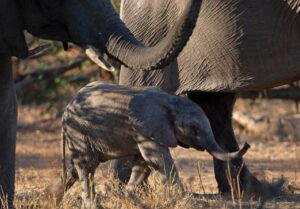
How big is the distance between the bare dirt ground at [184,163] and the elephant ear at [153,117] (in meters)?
0.38

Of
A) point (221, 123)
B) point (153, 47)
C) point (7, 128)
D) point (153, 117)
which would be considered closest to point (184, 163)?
point (221, 123)

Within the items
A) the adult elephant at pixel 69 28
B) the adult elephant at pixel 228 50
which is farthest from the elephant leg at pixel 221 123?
the adult elephant at pixel 69 28

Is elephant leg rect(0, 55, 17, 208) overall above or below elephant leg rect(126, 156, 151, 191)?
above

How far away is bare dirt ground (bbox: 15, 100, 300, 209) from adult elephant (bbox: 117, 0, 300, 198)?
0.59m

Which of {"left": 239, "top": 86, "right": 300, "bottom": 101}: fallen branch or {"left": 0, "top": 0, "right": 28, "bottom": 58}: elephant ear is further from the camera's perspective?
{"left": 239, "top": 86, "right": 300, "bottom": 101}: fallen branch

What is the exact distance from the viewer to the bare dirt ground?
6.75m

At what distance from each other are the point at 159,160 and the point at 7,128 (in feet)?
3.25

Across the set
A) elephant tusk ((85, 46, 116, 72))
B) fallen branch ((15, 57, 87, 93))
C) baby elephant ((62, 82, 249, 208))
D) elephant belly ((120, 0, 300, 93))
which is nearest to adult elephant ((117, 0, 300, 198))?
elephant belly ((120, 0, 300, 93))

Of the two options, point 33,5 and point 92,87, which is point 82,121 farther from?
point 33,5

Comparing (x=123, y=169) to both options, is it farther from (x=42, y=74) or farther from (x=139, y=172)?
(x=42, y=74)

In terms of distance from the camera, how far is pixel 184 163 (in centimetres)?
1058

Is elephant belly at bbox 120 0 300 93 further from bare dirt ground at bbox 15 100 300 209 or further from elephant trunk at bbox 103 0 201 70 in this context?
elephant trunk at bbox 103 0 201 70

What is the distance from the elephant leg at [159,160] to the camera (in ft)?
20.7

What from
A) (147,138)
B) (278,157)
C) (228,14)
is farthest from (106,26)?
(278,157)
